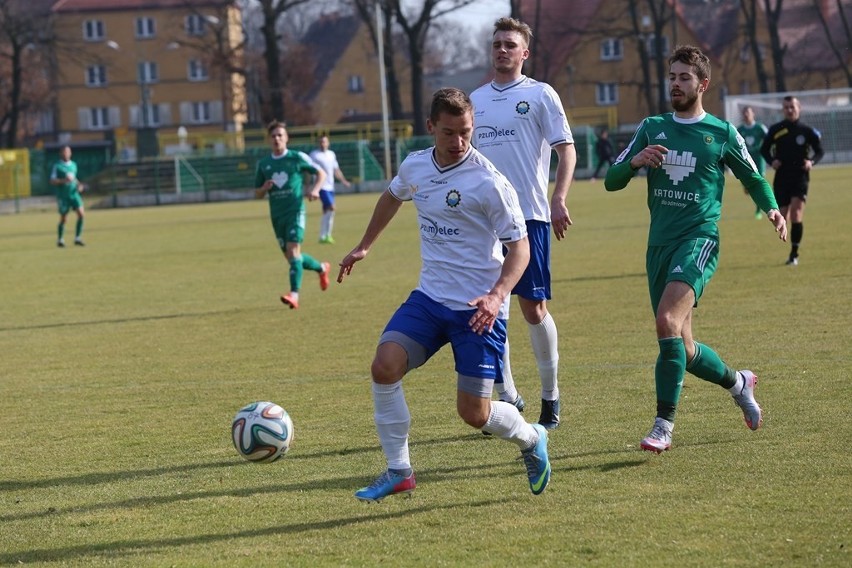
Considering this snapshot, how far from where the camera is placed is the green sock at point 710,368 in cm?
602

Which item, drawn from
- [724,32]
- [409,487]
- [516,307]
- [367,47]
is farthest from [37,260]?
[367,47]

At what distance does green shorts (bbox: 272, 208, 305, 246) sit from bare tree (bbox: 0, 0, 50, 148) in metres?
52.3

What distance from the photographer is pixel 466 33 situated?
96.6 meters

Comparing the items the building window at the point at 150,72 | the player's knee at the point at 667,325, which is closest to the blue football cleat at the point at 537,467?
the player's knee at the point at 667,325

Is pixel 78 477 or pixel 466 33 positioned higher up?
pixel 466 33

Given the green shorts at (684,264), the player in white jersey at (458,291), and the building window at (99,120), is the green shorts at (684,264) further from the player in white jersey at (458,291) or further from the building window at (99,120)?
the building window at (99,120)

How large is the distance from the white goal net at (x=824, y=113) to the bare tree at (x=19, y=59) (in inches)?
1469

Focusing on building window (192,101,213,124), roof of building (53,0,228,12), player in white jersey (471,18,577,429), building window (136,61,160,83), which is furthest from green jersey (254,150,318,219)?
building window (136,61,160,83)

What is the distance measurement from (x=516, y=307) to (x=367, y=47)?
7721 cm

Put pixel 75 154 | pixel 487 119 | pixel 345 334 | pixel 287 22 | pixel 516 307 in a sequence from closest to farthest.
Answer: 1. pixel 487 119
2. pixel 345 334
3. pixel 516 307
4. pixel 75 154
5. pixel 287 22

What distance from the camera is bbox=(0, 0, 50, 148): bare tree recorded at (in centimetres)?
6128

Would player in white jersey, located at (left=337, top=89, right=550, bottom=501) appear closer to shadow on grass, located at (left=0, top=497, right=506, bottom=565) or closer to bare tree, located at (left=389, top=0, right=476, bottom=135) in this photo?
shadow on grass, located at (left=0, top=497, right=506, bottom=565)

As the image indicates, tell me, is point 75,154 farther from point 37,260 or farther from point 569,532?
point 569,532

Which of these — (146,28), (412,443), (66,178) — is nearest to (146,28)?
(146,28)
